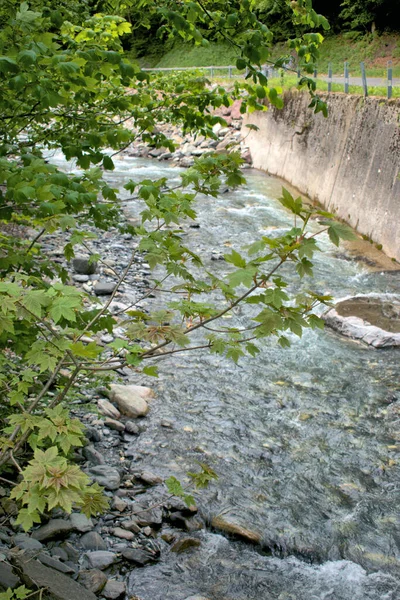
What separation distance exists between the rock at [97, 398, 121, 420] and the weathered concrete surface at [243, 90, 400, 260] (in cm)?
678

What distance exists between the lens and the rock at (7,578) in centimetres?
283

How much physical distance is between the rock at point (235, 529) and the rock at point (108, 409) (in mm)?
1519

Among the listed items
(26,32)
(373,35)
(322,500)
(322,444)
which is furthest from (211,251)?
(373,35)

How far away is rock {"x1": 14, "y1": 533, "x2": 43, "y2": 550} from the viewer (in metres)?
3.48

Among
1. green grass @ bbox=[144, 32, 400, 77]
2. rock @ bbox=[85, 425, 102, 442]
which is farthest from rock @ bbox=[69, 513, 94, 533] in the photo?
green grass @ bbox=[144, 32, 400, 77]

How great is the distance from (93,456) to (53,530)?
1.02m

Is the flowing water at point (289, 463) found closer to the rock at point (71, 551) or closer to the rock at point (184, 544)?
the rock at point (184, 544)

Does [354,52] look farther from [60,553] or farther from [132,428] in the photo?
[60,553]

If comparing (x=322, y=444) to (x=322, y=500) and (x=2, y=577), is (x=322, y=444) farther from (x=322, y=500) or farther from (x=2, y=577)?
(x=2, y=577)

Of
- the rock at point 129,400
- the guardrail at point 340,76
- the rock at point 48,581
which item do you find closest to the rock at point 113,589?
the rock at point 48,581

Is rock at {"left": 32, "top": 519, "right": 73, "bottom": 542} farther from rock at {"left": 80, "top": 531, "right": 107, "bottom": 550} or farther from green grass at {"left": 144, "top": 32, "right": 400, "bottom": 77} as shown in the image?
green grass at {"left": 144, "top": 32, "right": 400, "bottom": 77}

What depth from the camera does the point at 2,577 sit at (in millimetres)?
2869

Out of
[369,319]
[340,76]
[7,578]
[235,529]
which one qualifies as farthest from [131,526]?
[340,76]

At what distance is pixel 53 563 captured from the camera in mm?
3393
